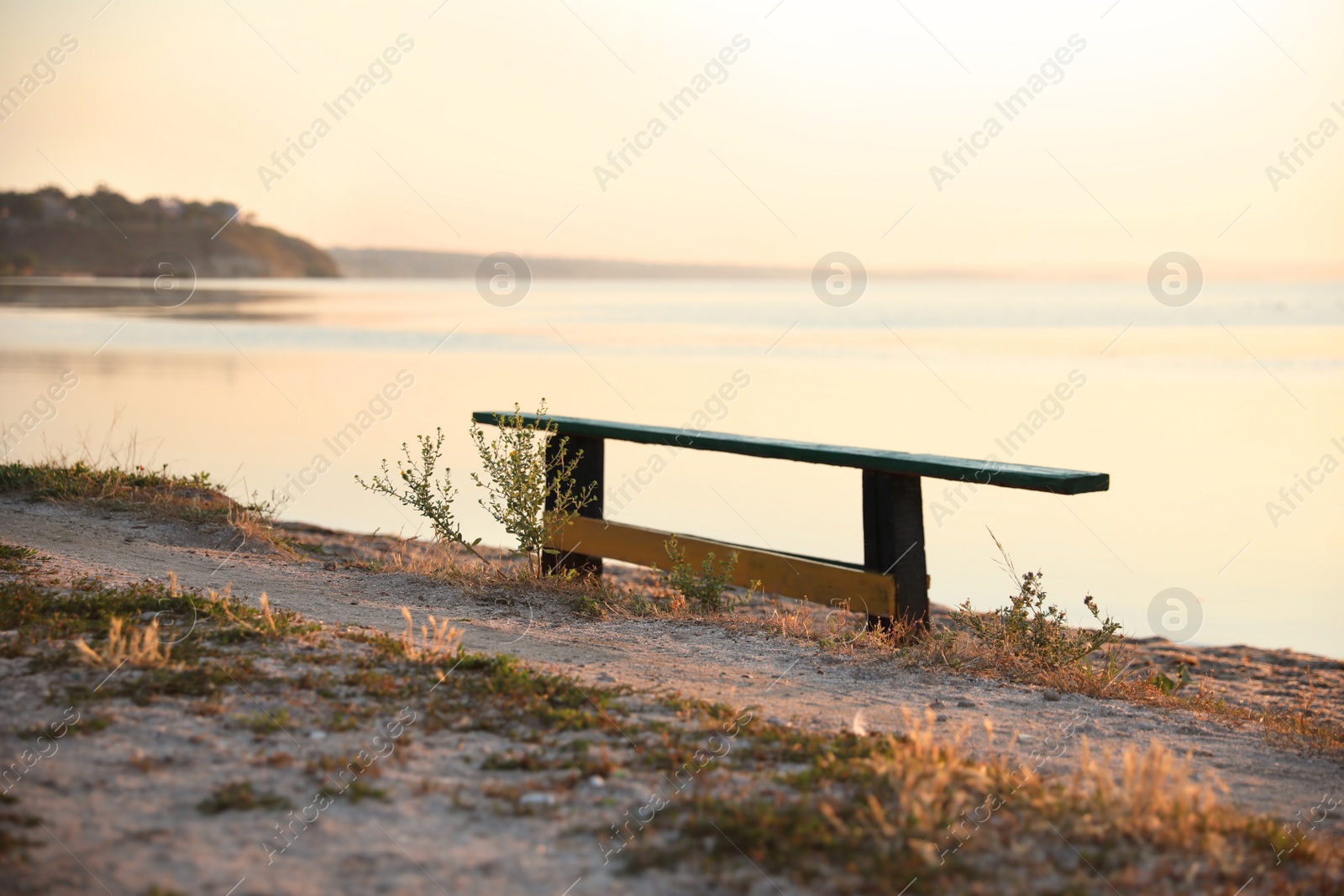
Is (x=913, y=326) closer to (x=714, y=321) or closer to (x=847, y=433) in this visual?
(x=714, y=321)

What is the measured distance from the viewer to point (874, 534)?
6328mm

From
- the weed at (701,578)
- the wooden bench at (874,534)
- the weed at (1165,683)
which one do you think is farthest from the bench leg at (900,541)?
the weed at (1165,683)

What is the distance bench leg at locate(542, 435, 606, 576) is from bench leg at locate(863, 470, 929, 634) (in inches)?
92.2

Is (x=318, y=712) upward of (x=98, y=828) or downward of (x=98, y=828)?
upward

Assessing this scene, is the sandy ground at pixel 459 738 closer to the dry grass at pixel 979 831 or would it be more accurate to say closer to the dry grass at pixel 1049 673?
the dry grass at pixel 1049 673

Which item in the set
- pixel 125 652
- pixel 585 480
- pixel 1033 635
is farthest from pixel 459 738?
Answer: pixel 585 480

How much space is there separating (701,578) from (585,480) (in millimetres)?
1444

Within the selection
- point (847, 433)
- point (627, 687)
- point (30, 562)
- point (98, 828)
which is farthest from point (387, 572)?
point (847, 433)

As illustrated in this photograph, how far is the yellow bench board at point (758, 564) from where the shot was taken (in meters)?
6.29

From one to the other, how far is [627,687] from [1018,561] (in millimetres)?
7235

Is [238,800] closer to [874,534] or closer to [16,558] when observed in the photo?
[874,534]

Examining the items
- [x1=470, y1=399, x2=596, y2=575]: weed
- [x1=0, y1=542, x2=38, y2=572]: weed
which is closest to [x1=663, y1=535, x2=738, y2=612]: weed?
[x1=470, y1=399, x2=596, y2=575]: weed

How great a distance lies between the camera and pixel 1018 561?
10984 mm

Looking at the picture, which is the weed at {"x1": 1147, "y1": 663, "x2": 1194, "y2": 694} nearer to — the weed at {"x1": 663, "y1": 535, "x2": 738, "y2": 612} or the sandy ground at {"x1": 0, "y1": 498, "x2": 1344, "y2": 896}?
the sandy ground at {"x1": 0, "y1": 498, "x2": 1344, "y2": 896}
